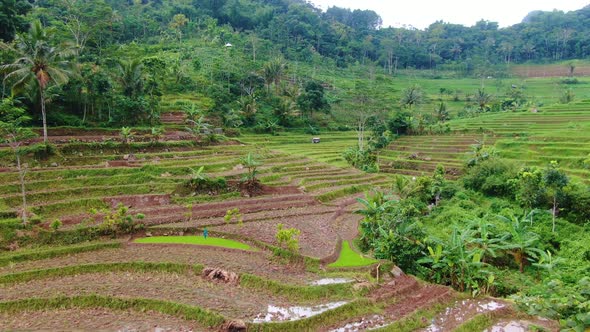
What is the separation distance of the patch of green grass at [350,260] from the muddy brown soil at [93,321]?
6218 millimetres

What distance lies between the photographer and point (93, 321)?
35.6ft

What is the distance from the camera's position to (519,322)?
11.5m

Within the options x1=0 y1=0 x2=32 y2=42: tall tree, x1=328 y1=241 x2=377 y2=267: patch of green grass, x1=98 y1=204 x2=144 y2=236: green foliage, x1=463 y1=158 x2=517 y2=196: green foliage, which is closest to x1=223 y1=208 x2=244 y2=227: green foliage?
x1=98 y1=204 x2=144 y2=236: green foliage

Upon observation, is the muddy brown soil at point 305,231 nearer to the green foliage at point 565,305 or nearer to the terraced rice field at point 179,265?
the terraced rice field at point 179,265

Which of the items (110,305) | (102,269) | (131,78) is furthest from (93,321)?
(131,78)

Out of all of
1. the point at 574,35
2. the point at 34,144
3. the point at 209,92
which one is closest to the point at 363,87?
the point at 209,92

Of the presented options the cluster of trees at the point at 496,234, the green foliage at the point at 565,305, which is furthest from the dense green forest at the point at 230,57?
the green foliage at the point at 565,305

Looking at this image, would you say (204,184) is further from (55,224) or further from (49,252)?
(49,252)

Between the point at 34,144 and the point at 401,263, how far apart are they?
21.1 metres

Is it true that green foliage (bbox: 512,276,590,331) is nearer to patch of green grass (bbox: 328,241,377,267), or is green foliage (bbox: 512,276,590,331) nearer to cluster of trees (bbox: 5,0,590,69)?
patch of green grass (bbox: 328,241,377,267)

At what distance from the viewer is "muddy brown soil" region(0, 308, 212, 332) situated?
10500mm

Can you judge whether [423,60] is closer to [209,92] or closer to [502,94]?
[502,94]

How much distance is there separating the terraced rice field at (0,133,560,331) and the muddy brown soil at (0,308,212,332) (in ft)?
0.09

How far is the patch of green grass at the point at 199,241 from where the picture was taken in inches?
639
